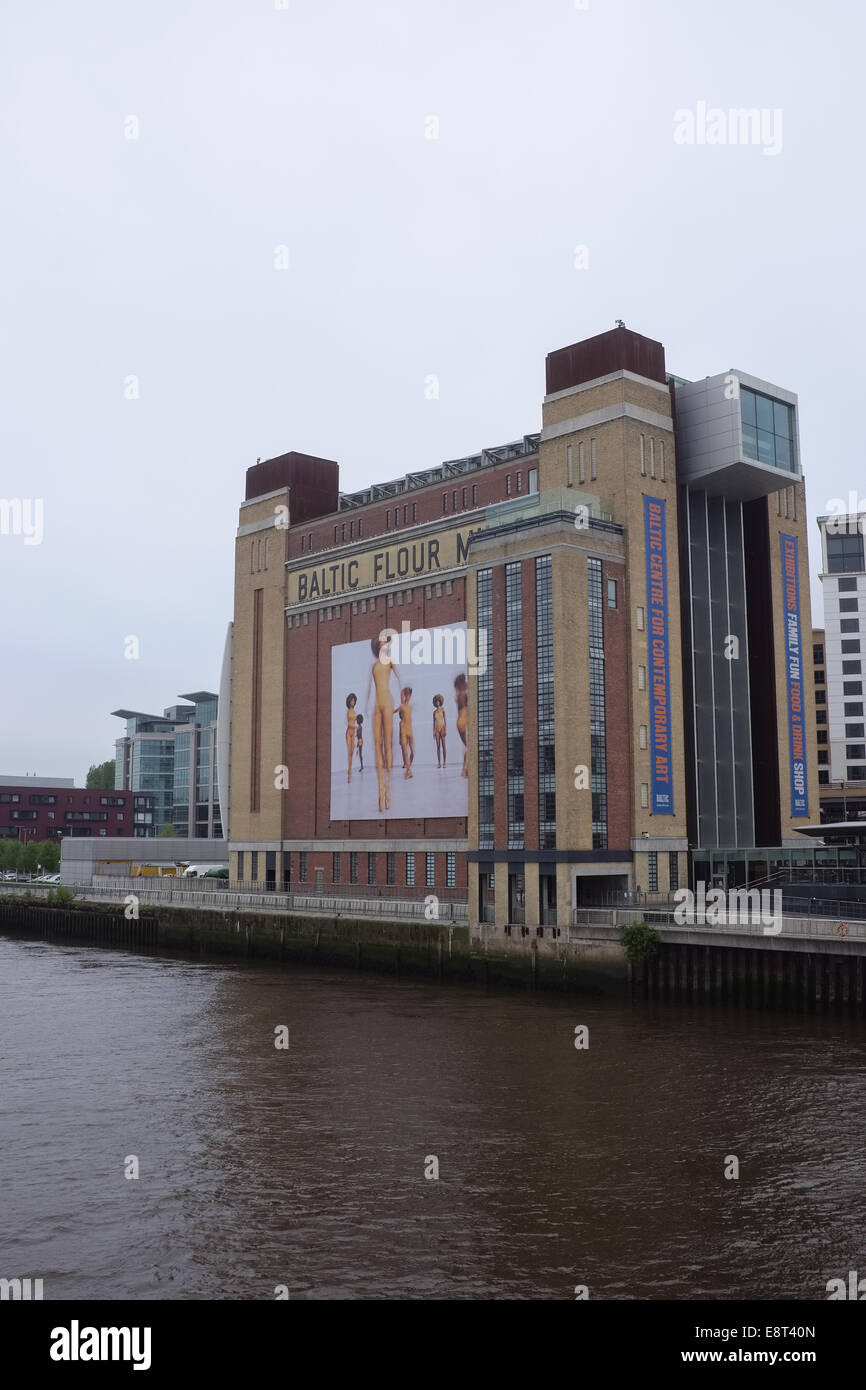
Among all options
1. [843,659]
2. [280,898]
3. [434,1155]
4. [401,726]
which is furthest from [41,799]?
[434,1155]

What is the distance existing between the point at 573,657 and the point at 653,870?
12190mm

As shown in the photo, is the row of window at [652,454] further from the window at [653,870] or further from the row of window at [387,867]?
the row of window at [387,867]

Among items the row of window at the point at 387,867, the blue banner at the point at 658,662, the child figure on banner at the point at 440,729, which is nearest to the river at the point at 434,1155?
the blue banner at the point at 658,662

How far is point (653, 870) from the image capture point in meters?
62.0

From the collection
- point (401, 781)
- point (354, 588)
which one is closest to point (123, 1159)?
point (401, 781)

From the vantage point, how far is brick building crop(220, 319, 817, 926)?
60312mm

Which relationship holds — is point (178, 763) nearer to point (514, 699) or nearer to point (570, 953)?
point (514, 699)

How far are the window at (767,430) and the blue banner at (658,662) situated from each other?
6588 millimetres

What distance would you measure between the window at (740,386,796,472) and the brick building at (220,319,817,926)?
15 cm

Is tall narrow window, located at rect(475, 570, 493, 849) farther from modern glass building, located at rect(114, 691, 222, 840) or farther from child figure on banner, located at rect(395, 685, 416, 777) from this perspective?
modern glass building, located at rect(114, 691, 222, 840)

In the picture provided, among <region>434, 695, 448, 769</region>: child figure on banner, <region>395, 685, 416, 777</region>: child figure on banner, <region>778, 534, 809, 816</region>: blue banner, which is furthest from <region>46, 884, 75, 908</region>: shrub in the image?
<region>778, 534, 809, 816</region>: blue banner

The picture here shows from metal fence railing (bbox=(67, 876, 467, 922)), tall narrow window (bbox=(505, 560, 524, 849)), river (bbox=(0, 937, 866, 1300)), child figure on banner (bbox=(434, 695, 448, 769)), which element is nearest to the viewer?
river (bbox=(0, 937, 866, 1300))

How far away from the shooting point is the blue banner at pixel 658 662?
63.3 m

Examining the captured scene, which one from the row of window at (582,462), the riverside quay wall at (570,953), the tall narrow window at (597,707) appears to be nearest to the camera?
the riverside quay wall at (570,953)
